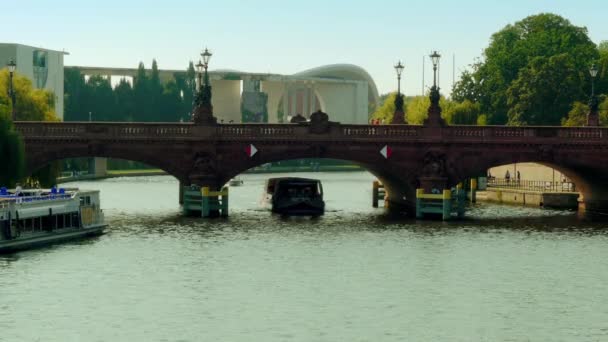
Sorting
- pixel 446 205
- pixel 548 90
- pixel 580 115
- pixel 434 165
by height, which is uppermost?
pixel 548 90

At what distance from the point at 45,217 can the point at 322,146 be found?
30342mm

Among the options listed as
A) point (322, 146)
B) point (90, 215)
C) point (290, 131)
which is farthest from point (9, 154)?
point (322, 146)

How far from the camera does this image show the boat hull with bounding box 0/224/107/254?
282 feet

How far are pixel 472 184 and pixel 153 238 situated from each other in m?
56.8

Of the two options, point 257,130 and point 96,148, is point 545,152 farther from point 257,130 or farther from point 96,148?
point 96,148

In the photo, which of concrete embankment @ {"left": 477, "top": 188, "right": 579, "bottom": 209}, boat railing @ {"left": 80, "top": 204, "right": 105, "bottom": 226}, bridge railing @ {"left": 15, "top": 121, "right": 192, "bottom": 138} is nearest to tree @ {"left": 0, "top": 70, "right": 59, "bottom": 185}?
bridge railing @ {"left": 15, "top": 121, "right": 192, "bottom": 138}

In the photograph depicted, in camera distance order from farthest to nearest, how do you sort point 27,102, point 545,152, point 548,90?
point 548,90, point 27,102, point 545,152

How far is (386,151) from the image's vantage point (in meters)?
116

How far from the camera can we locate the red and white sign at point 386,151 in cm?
11625

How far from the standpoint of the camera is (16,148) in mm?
106375

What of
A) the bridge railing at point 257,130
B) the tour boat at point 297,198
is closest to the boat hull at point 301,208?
the tour boat at point 297,198

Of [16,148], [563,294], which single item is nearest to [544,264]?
[563,294]

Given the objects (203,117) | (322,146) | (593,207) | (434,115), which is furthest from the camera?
(593,207)

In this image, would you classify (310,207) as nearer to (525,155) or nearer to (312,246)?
(525,155)
